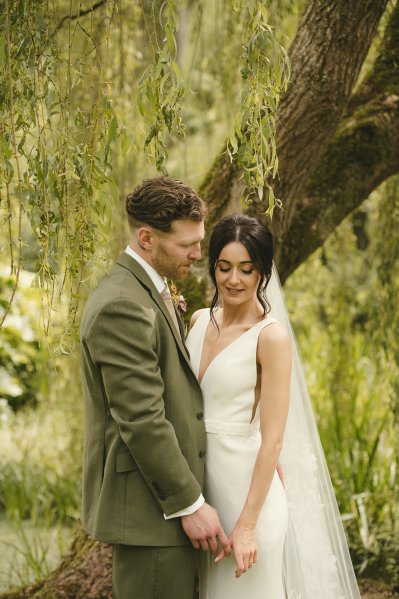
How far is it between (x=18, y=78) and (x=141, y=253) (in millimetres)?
619

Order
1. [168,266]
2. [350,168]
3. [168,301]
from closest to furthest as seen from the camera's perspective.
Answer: [168,266] < [168,301] < [350,168]

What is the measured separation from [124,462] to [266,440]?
0.42 m

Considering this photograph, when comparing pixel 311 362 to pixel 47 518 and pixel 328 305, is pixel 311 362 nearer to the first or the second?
pixel 328 305

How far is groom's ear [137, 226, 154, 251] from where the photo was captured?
7.27 feet

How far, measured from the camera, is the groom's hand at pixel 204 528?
84.4 inches

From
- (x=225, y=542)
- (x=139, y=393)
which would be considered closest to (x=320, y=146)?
(x=139, y=393)

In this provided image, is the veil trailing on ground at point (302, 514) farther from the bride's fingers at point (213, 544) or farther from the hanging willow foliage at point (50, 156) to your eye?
the hanging willow foliage at point (50, 156)

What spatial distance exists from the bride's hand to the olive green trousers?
0.13 m

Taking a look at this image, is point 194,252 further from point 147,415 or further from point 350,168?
point 350,168

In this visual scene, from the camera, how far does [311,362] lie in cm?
552

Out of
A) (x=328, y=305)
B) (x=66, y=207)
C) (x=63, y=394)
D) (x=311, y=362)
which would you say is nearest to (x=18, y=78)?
(x=66, y=207)

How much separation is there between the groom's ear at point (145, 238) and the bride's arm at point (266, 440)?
48 cm

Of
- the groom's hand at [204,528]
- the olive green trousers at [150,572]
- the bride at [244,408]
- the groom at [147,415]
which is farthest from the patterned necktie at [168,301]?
the olive green trousers at [150,572]

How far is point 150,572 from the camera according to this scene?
84.4 inches
